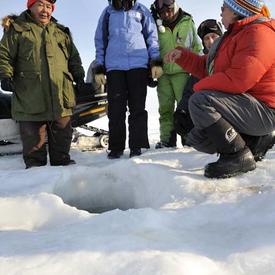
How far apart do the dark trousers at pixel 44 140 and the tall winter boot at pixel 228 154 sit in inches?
73.0

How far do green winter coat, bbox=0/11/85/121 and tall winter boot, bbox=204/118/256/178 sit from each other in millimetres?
1832

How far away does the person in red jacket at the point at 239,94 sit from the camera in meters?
2.62

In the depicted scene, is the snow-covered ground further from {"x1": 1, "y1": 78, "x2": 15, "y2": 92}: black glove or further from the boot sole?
{"x1": 1, "y1": 78, "x2": 15, "y2": 92}: black glove

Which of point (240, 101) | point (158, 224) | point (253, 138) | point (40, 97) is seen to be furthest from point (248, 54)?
point (40, 97)

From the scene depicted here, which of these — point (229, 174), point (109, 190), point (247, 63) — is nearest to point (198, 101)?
point (247, 63)

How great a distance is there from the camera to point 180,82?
4465 mm

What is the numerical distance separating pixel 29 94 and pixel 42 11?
0.84 metres

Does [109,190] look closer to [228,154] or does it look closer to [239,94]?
[228,154]

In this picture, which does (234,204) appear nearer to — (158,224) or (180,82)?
(158,224)

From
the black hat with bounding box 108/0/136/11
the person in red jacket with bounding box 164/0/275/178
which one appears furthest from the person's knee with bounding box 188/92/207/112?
the black hat with bounding box 108/0/136/11

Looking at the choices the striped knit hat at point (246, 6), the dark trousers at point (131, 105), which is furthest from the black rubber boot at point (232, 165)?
the dark trousers at point (131, 105)

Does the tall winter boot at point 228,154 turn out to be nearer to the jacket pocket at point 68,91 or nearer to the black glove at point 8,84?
the jacket pocket at point 68,91

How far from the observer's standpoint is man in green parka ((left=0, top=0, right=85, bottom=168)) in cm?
394

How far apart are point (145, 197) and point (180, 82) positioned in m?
2.09
